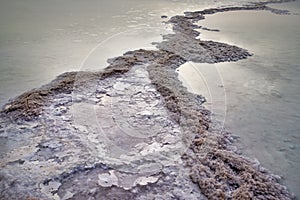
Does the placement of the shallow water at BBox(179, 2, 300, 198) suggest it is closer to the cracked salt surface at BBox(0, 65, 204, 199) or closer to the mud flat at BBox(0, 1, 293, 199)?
the mud flat at BBox(0, 1, 293, 199)

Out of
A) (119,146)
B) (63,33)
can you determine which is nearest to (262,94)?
(119,146)

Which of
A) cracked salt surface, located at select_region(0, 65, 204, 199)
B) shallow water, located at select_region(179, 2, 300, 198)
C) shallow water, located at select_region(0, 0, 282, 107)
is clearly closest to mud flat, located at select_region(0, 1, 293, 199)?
cracked salt surface, located at select_region(0, 65, 204, 199)

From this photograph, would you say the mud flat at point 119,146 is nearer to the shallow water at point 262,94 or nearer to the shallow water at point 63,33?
the shallow water at point 262,94

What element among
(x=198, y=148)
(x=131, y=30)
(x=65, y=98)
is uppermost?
(x=131, y=30)

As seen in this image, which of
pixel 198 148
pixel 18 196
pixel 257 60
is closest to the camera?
pixel 18 196

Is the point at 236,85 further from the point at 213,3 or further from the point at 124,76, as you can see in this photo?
the point at 213,3

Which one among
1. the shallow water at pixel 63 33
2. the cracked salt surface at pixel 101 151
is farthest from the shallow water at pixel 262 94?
the shallow water at pixel 63 33

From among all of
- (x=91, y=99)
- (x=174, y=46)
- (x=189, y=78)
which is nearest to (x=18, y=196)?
(x=91, y=99)

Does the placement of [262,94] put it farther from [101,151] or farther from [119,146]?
[101,151]
